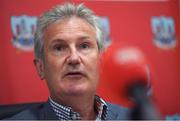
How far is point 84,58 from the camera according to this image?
117 centimetres

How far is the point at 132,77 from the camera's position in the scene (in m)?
0.48

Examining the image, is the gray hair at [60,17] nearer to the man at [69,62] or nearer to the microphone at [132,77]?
the man at [69,62]

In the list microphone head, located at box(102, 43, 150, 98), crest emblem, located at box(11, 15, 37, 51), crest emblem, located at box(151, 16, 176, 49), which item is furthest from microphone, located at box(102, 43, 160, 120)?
crest emblem, located at box(151, 16, 176, 49)

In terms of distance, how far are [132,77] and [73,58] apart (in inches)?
26.6

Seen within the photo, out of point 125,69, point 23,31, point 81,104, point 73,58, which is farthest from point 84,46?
point 125,69

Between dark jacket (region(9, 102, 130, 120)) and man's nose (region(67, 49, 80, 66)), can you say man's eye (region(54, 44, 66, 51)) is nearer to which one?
man's nose (region(67, 49, 80, 66))

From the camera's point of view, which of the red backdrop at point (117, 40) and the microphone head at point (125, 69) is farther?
the red backdrop at point (117, 40)

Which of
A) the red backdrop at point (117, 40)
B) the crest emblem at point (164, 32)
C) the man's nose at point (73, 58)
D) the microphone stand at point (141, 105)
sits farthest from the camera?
the crest emblem at point (164, 32)

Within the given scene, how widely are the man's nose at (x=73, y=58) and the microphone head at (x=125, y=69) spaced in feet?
1.94

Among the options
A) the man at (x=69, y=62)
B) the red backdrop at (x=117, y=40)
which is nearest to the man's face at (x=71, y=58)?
the man at (x=69, y=62)

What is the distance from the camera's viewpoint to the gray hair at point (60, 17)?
122 cm

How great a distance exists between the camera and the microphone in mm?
445

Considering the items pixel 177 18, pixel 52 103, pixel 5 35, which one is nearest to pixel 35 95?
pixel 5 35

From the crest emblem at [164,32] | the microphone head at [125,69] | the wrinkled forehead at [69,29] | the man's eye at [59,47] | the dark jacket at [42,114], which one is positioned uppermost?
the microphone head at [125,69]
